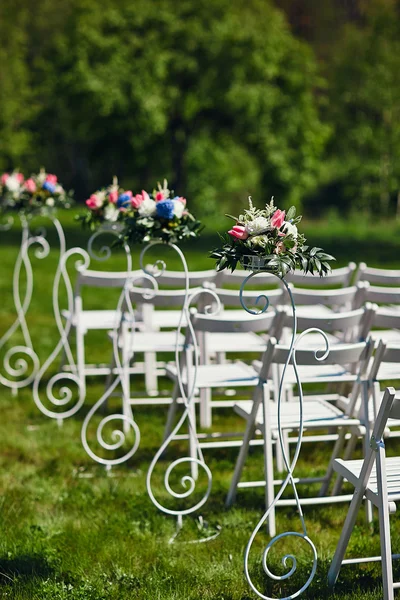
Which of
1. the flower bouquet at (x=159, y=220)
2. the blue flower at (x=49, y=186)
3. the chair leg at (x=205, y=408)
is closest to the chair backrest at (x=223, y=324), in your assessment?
the flower bouquet at (x=159, y=220)

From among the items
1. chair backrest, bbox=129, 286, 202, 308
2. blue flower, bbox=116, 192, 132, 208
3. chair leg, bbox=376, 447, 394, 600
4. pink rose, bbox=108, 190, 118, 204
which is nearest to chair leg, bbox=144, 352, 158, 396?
chair backrest, bbox=129, 286, 202, 308

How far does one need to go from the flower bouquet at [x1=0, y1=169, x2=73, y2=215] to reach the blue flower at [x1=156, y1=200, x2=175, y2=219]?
2.27 meters

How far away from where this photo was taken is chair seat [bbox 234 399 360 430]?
14.9 feet

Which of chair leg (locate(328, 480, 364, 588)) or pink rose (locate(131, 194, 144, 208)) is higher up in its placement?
pink rose (locate(131, 194, 144, 208))

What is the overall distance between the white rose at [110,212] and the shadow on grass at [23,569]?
2.20 m

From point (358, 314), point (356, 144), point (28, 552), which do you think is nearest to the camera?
point (28, 552)

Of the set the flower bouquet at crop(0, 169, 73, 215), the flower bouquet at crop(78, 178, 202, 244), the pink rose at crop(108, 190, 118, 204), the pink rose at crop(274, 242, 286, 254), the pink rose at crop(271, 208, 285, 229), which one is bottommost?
the pink rose at crop(274, 242, 286, 254)

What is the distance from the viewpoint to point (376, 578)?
393 cm

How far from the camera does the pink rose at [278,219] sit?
341 cm

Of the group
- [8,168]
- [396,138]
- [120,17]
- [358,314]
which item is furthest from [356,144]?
[358,314]

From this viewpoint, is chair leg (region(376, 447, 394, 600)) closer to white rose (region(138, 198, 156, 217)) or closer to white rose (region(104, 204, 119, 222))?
white rose (region(138, 198, 156, 217))

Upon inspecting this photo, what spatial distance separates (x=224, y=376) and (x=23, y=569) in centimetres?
173

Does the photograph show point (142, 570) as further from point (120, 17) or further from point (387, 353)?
point (120, 17)

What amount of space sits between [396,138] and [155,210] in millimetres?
20553
